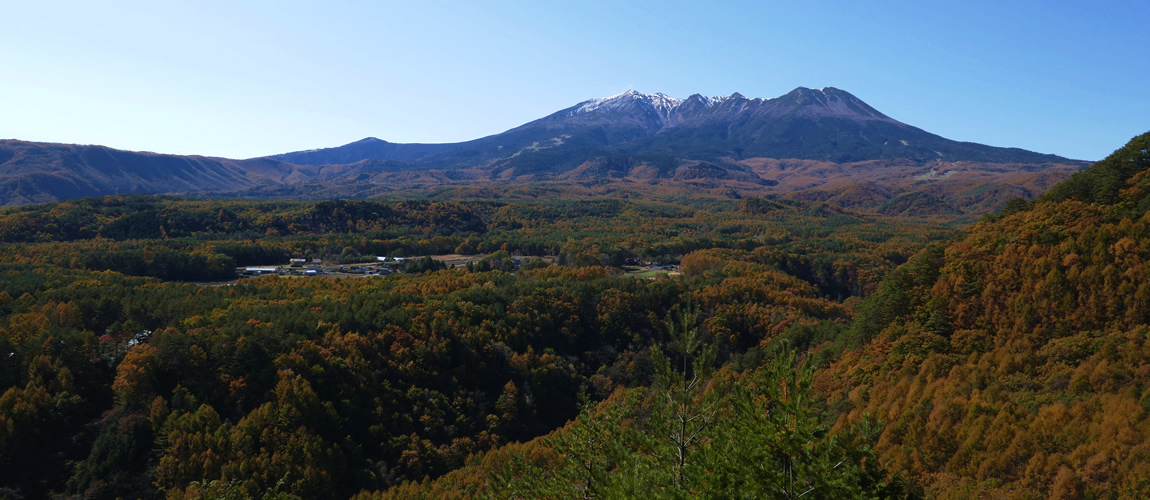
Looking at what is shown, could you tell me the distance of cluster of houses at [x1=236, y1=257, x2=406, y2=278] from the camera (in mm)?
92188

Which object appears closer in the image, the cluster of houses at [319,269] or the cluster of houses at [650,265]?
the cluster of houses at [319,269]

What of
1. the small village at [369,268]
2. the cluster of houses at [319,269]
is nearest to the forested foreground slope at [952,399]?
the small village at [369,268]

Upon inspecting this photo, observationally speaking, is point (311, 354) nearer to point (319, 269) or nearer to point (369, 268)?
point (319, 269)

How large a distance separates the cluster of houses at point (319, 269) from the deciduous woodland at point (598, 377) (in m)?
4.99

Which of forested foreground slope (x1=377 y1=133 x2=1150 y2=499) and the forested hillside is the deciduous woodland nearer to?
forested foreground slope (x1=377 y1=133 x2=1150 y2=499)

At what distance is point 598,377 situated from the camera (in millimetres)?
60625

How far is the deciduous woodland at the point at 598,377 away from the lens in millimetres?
15570

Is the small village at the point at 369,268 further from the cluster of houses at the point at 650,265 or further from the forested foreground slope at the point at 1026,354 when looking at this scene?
the forested foreground slope at the point at 1026,354

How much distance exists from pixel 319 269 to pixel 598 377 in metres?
57.5

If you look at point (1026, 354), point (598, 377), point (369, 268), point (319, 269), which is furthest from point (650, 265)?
point (1026, 354)

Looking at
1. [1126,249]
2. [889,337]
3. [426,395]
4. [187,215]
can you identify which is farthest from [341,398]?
[187,215]

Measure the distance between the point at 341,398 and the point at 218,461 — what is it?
1017 centimetres

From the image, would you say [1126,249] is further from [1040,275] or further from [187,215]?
[187,215]

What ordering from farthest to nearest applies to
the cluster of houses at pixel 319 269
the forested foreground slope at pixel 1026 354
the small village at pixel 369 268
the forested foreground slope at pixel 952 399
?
the small village at pixel 369 268
the cluster of houses at pixel 319 269
the forested foreground slope at pixel 1026 354
the forested foreground slope at pixel 952 399
